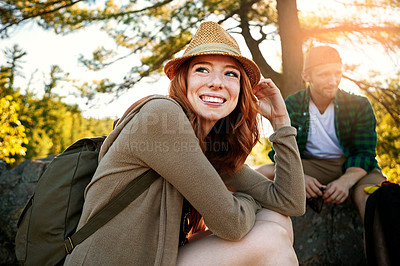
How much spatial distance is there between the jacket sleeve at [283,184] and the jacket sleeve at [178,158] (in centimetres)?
59

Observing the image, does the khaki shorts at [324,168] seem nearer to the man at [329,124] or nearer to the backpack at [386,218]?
the man at [329,124]

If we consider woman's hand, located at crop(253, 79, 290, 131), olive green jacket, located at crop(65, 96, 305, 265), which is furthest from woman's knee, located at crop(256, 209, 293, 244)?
woman's hand, located at crop(253, 79, 290, 131)

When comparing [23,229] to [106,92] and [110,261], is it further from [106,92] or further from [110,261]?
[106,92]

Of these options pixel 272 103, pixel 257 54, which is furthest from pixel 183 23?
pixel 272 103

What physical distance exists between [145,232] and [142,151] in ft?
1.14

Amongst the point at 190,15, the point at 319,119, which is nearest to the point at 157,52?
the point at 190,15

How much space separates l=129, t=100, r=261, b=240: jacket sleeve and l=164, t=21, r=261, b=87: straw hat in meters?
0.53

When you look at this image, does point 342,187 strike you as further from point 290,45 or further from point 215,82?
point 290,45

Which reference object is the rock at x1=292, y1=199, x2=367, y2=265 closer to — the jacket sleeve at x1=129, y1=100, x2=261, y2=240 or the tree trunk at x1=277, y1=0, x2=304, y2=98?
the jacket sleeve at x1=129, y1=100, x2=261, y2=240

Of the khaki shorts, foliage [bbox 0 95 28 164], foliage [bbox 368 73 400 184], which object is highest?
foliage [bbox 0 95 28 164]

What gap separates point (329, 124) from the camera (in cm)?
330

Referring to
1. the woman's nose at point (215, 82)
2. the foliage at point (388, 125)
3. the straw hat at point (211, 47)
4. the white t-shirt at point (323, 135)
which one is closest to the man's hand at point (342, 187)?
the white t-shirt at point (323, 135)

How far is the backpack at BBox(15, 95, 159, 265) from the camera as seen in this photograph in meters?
1.41

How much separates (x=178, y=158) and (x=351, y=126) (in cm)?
238
